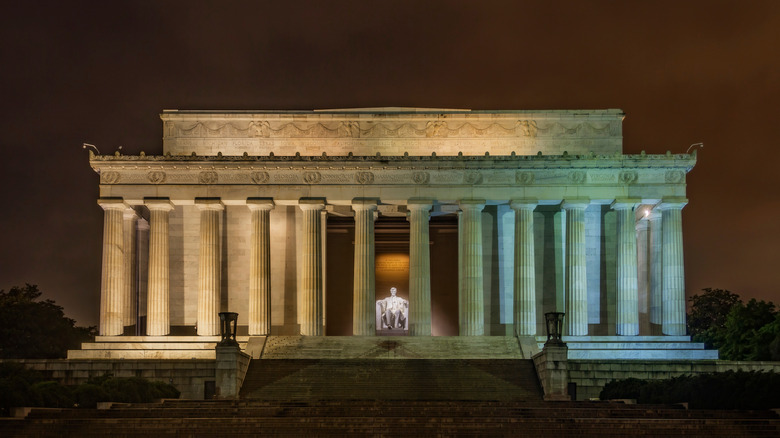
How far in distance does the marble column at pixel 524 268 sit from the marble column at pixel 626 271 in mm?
5366

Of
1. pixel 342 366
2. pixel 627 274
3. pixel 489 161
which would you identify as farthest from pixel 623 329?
pixel 342 366

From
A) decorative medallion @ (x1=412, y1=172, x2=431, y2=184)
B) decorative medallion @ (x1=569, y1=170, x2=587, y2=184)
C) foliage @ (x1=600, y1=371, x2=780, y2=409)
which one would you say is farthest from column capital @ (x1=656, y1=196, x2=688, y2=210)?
foliage @ (x1=600, y1=371, x2=780, y2=409)

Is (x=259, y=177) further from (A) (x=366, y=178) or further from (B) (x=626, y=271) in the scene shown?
(B) (x=626, y=271)

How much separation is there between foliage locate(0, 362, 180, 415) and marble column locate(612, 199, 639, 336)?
29.5m

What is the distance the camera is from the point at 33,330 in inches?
3034

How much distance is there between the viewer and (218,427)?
137ft

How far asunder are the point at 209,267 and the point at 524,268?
1982cm

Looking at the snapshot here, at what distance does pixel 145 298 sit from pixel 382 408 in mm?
33744

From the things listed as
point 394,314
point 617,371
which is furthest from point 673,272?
point 394,314

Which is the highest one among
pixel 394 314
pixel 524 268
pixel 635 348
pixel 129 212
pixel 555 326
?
pixel 129 212

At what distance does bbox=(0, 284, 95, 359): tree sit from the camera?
7581 centimetres

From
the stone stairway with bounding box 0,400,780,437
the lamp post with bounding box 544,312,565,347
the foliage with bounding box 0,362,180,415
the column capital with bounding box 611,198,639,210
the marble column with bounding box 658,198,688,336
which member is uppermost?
the column capital with bounding box 611,198,639,210

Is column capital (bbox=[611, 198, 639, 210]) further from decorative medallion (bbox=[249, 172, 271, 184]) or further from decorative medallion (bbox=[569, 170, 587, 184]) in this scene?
decorative medallion (bbox=[249, 172, 271, 184])

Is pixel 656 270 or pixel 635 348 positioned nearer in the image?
pixel 635 348
